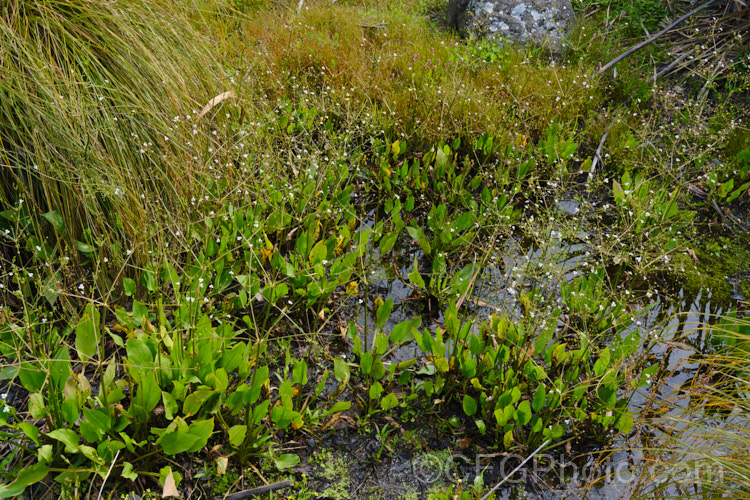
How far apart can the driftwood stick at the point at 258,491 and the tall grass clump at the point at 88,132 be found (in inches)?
47.8

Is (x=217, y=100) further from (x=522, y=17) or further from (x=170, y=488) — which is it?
(x=522, y=17)

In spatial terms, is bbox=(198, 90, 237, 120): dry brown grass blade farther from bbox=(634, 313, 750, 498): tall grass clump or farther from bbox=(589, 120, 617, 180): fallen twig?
bbox=(634, 313, 750, 498): tall grass clump

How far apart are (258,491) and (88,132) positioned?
1869mm

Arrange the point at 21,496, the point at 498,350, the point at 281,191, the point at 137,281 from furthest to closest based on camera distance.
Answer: the point at 281,191 → the point at 137,281 → the point at 498,350 → the point at 21,496

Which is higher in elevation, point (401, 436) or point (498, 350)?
point (498, 350)

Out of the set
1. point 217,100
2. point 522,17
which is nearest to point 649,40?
point 522,17

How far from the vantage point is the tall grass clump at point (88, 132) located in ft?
8.67

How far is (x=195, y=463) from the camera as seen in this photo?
2295 mm

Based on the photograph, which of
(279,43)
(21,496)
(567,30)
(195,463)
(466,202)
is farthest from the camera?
(567,30)

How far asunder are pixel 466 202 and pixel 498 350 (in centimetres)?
141

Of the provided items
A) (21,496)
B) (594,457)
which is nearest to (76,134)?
(21,496)

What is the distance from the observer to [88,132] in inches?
105

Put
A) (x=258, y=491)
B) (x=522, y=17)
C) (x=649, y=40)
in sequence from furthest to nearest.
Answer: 1. (x=522, y=17)
2. (x=649, y=40)
3. (x=258, y=491)

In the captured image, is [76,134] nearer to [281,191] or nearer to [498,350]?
[281,191]
